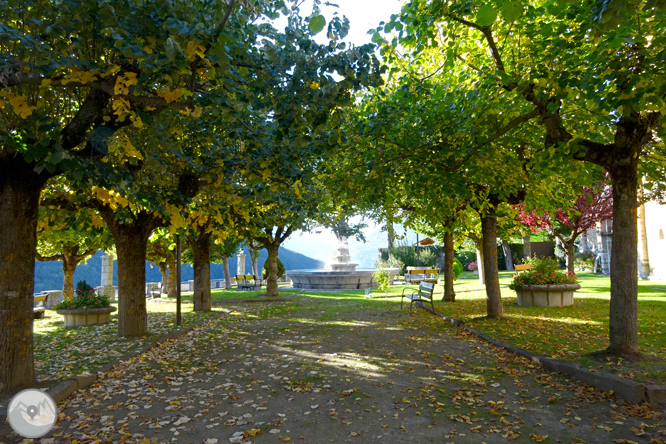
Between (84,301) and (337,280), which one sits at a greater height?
(84,301)

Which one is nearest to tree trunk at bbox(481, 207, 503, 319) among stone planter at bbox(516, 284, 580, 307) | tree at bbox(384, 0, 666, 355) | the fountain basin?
stone planter at bbox(516, 284, 580, 307)

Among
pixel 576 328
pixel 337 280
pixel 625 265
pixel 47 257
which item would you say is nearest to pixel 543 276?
pixel 576 328

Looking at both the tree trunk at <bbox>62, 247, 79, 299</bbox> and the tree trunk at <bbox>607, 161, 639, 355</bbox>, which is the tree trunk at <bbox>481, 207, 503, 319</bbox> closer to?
the tree trunk at <bbox>607, 161, 639, 355</bbox>

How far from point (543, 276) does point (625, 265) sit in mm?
7587

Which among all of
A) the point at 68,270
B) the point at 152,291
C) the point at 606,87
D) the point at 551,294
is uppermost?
the point at 606,87

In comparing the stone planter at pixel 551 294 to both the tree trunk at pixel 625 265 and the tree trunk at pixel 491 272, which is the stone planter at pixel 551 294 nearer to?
the tree trunk at pixel 491 272

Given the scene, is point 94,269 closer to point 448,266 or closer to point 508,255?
point 508,255

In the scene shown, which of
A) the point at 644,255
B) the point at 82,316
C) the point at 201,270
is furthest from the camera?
the point at 644,255

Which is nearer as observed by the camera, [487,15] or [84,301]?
[487,15]

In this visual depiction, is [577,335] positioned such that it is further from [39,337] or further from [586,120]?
[39,337]

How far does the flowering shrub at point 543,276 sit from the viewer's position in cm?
1268
